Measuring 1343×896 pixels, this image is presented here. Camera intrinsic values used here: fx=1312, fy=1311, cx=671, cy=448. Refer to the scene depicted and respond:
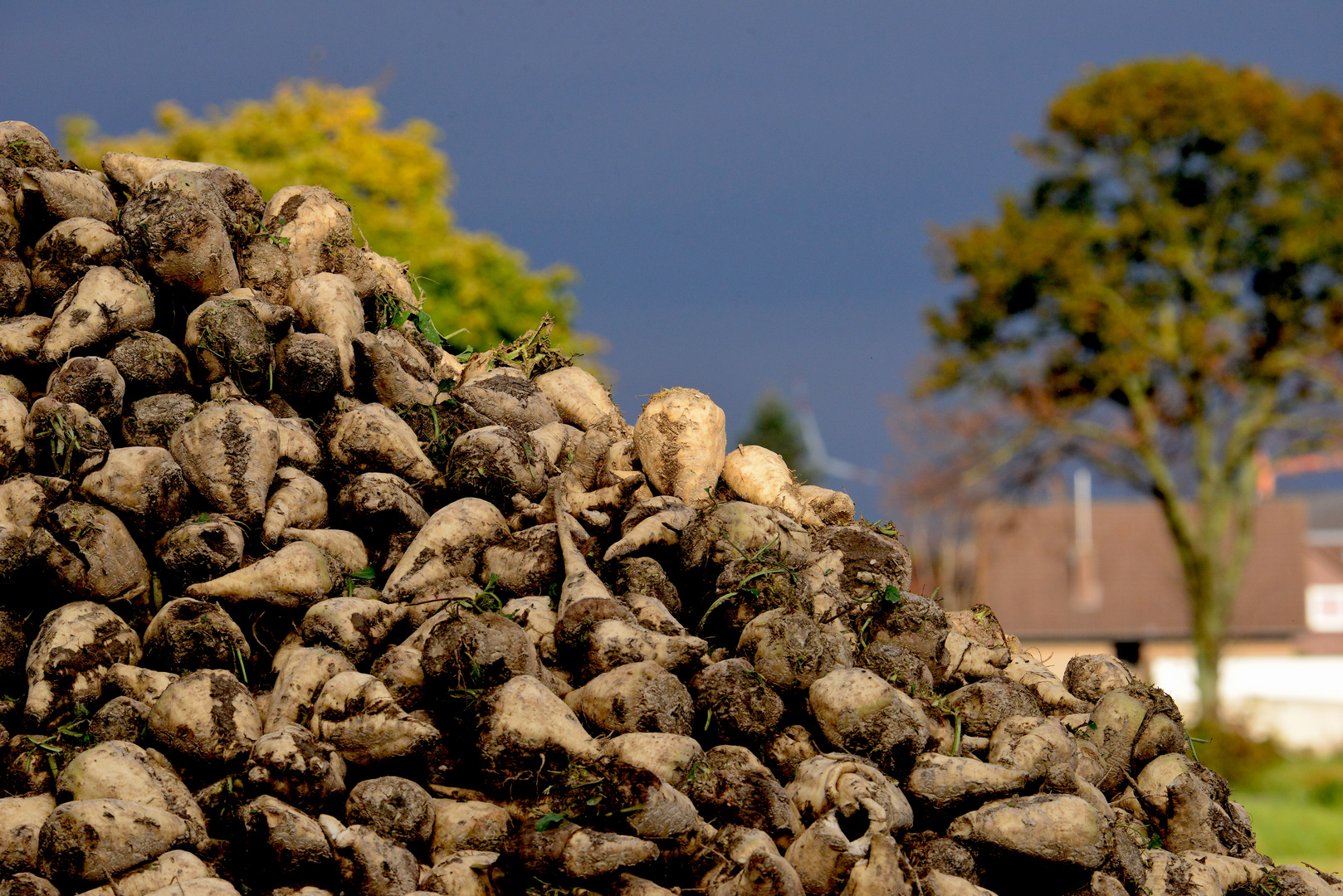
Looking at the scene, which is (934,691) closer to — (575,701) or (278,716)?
(575,701)

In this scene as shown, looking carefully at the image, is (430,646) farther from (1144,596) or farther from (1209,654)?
(1144,596)

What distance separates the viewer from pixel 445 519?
5.15 meters

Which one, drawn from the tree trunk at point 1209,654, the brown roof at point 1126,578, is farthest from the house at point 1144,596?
the tree trunk at point 1209,654

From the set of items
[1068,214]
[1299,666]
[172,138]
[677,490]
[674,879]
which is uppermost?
[1068,214]

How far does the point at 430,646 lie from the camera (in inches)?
176

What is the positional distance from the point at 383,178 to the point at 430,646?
63.0 feet

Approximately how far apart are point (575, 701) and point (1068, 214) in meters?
23.6

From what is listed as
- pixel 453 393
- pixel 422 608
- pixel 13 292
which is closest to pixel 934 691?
pixel 422 608

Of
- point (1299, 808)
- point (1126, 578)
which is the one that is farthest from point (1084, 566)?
point (1299, 808)

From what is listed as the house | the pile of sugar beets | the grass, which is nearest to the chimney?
the house

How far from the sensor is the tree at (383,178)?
66.4 feet

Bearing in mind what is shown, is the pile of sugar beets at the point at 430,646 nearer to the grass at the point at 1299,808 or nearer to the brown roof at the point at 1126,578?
the grass at the point at 1299,808

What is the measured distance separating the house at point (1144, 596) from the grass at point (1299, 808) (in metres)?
8.17

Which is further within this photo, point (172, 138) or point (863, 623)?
point (172, 138)
